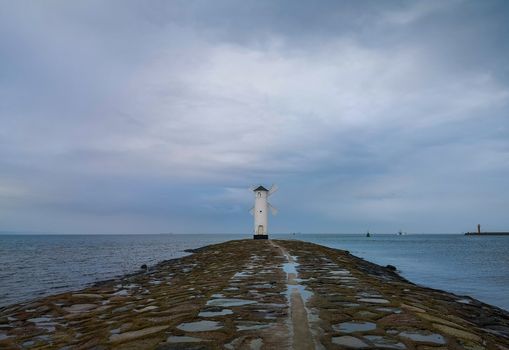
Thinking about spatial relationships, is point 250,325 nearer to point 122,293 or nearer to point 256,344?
point 256,344

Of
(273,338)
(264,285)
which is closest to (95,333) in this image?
(273,338)

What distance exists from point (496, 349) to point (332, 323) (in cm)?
322

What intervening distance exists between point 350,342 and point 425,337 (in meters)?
1.76

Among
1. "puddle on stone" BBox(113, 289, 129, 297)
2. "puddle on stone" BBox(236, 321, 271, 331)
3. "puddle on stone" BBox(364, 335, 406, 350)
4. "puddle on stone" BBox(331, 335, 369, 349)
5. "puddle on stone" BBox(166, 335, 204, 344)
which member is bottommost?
"puddle on stone" BBox(113, 289, 129, 297)

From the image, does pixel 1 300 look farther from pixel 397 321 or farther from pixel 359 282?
pixel 397 321

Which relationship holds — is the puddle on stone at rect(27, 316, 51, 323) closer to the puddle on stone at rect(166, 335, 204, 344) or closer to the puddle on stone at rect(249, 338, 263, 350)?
the puddle on stone at rect(166, 335, 204, 344)

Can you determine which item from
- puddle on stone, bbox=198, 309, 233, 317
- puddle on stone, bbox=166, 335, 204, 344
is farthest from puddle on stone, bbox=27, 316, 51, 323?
puddle on stone, bbox=166, 335, 204, 344

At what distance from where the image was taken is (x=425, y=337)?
8.42m

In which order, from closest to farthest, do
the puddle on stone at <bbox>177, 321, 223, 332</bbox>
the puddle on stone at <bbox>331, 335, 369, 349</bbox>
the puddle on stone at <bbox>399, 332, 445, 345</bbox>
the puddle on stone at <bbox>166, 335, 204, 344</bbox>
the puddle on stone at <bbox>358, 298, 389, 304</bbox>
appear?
the puddle on stone at <bbox>331, 335, 369, 349</bbox>, the puddle on stone at <bbox>166, 335, 204, 344</bbox>, the puddle on stone at <bbox>399, 332, 445, 345</bbox>, the puddle on stone at <bbox>177, 321, 223, 332</bbox>, the puddle on stone at <bbox>358, 298, 389, 304</bbox>

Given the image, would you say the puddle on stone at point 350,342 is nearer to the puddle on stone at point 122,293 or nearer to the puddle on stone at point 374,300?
the puddle on stone at point 374,300

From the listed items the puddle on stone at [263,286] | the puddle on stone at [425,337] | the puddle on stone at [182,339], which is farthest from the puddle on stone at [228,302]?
the puddle on stone at [425,337]

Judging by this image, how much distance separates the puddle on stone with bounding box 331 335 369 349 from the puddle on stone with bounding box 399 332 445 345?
1.15 meters

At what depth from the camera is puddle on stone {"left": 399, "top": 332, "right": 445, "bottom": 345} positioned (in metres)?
8.15

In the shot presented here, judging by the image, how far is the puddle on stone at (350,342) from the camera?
757cm
